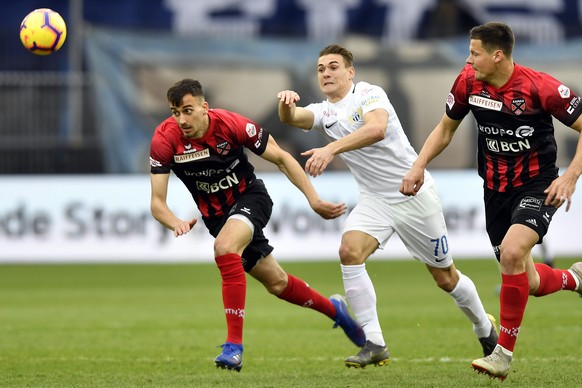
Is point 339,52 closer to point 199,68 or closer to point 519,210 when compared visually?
point 519,210

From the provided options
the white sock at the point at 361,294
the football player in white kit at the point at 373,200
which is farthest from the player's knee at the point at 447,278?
the white sock at the point at 361,294

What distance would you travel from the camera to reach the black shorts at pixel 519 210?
7.40 metres

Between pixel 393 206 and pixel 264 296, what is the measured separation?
7.54m

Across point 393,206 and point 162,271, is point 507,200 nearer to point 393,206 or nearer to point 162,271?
point 393,206

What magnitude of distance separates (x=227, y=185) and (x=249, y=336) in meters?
2.94

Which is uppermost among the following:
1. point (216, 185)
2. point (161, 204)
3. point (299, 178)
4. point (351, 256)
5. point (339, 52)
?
point (339, 52)

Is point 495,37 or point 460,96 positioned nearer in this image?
point 495,37

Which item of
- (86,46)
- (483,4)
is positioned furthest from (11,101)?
(483,4)

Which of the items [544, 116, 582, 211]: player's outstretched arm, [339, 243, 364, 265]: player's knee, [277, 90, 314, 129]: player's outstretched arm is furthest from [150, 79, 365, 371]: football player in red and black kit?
[544, 116, 582, 211]: player's outstretched arm

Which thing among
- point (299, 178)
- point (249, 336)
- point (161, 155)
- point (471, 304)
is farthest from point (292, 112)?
point (249, 336)

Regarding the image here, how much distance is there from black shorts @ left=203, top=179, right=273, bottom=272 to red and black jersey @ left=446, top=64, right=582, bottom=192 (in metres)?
1.65

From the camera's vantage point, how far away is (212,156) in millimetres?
8141

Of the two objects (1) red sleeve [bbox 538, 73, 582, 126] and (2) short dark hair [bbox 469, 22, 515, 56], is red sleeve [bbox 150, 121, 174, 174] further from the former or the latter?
(1) red sleeve [bbox 538, 73, 582, 126]

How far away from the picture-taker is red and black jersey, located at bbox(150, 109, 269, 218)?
8.10 metres
